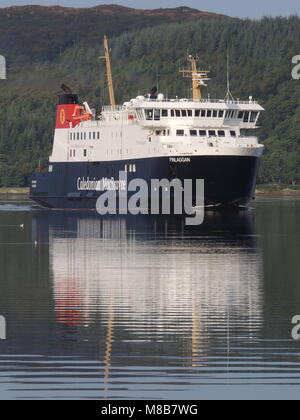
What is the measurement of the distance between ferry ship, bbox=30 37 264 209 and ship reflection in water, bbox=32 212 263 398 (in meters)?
36.2

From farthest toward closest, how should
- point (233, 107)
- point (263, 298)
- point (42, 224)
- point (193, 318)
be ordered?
point (233, 107) → point (42, 224) → point (263, 298) → point (193, 318)

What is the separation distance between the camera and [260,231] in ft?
245

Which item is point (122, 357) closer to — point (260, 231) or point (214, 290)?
point (214, 290)

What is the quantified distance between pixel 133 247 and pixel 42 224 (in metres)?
28.1

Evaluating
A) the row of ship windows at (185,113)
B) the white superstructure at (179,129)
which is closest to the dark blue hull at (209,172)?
the white superstructure at (179,129)

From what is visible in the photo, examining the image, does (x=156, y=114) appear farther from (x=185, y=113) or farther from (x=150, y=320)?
(x=150, y=320)

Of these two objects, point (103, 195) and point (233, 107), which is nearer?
point (233, 107)

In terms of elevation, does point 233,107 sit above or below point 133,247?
above

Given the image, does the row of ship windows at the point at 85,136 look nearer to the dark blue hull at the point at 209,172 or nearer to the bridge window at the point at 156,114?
the dark blue hull at the point at 209,172

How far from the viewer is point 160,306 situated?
35.9 meters

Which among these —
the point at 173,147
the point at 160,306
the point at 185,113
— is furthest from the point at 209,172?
the point at 160,306

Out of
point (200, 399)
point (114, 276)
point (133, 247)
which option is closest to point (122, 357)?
point (200, 399)

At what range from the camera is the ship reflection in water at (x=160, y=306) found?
86.1ft

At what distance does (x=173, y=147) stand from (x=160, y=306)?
226ft
